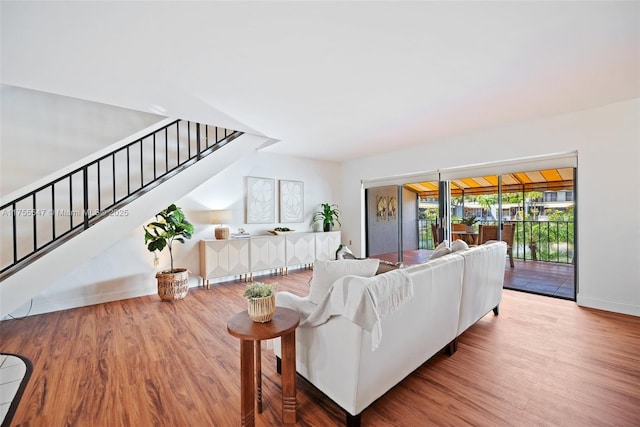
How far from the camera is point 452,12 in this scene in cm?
177

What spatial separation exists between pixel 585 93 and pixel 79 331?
20.3ft

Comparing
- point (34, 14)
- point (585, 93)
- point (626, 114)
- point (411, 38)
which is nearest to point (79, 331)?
point (34, 14)

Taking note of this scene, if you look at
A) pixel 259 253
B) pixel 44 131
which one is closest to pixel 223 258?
pixel 259 253

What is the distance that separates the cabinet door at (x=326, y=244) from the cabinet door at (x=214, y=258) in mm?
2023

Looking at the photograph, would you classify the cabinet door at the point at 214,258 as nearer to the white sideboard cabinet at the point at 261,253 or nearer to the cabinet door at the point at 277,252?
the white sideboard cabinet at the point at 261,253

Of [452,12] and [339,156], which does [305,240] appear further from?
[452,12]

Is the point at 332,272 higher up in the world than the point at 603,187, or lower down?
lower down

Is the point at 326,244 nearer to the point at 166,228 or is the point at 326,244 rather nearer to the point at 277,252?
the point at 277,252

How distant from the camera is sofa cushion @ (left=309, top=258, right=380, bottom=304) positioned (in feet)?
5.97

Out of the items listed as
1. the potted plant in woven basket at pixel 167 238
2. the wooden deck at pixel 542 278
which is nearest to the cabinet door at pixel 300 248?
the potted plant in woven basket at pixel 167 238

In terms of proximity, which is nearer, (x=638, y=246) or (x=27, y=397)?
(x=27, y=397)

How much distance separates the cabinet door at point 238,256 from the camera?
476 cm

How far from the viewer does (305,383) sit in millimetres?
2041

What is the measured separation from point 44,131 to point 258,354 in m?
4.37
